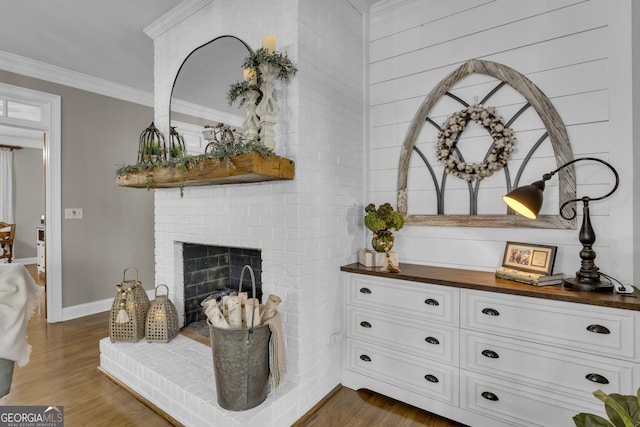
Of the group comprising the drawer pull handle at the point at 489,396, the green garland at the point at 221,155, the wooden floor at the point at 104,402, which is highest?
the green garland at the point at 221,155

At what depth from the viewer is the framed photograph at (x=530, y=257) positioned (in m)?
1.80

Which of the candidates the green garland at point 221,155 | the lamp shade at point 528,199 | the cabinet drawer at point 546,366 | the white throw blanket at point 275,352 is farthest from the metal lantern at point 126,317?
the lamp shade at point 528,199

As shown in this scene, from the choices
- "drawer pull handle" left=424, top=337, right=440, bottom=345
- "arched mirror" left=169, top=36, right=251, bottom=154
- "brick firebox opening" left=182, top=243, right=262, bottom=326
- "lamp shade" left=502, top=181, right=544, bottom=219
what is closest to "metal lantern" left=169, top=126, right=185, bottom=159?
"arched mirror" left=169, top=36, right=251, bottom=154

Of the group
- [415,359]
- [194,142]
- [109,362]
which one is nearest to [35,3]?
[194,142]

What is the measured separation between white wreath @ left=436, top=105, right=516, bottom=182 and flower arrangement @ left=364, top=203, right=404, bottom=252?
0.48 metres

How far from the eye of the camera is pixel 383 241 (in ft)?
7.42

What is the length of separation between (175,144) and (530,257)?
2607mm

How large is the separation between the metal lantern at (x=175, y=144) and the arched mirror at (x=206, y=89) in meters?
0.04

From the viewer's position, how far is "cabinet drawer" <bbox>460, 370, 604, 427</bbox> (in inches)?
61.4

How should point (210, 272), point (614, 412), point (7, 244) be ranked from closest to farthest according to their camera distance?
point (614, 412), point (210, 272), point (7, 244)

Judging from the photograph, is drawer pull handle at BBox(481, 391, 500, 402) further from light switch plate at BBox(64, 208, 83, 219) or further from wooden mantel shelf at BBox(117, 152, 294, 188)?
light switch plate at BBox(64, 208, 83, 219)

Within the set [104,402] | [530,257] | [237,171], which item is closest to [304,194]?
[237,171]

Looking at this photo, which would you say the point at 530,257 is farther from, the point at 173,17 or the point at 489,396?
the point at 173,17

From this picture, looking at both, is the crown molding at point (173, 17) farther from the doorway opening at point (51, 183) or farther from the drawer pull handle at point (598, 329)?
the drawer pull handle at point (598, 329)
